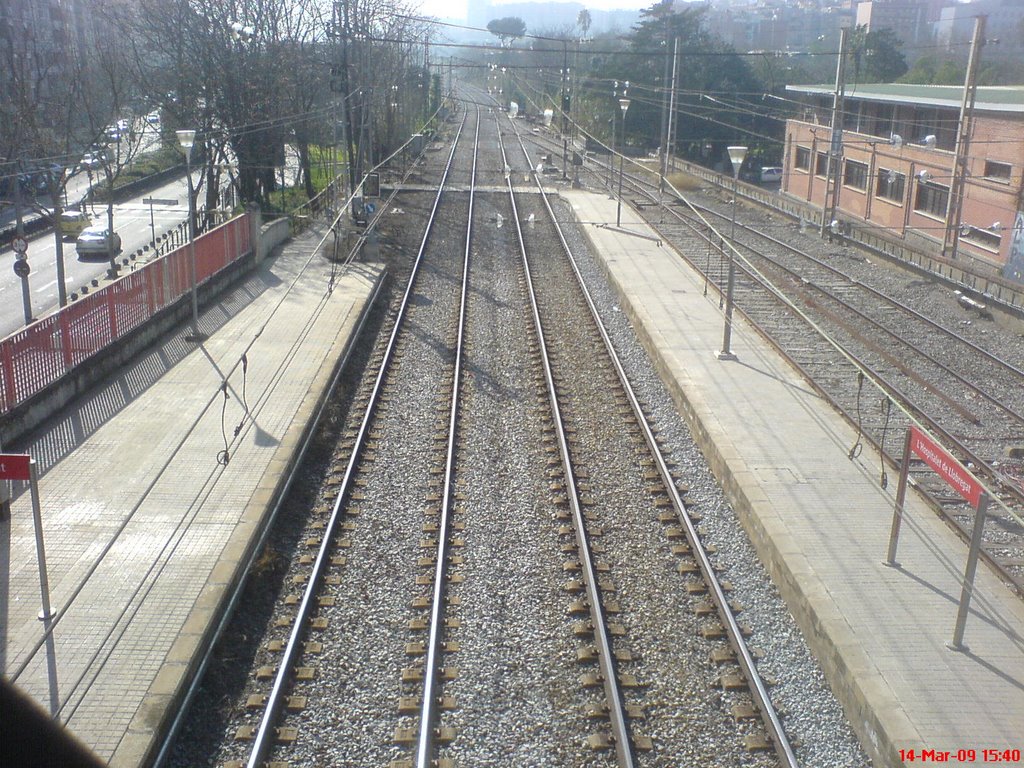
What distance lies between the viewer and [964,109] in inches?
807

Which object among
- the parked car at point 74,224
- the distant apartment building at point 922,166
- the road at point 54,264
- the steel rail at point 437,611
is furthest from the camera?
the parked car at point 74,224

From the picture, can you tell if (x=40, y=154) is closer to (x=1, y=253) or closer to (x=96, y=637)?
(x=1, y=253)

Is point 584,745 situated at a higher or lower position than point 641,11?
lower

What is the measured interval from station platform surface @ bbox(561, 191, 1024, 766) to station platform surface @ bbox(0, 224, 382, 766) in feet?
12.9

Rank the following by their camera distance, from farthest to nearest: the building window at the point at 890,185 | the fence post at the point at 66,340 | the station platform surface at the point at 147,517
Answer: the building window at the point at 890,185 → the fence post at the point at 66,340 → the station platform surface at the point at 147,517

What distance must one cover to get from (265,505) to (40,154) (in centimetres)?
1384

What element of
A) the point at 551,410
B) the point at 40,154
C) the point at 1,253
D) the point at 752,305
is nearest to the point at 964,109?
the point at 752,305

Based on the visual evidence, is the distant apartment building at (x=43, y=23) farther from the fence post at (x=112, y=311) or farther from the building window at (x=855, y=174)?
the building window at (x=855, y=174)

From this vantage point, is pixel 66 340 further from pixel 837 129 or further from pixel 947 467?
pixel 837 129

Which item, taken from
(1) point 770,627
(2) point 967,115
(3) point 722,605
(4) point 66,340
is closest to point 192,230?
(4) point 66,340

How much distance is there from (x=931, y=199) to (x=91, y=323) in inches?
931

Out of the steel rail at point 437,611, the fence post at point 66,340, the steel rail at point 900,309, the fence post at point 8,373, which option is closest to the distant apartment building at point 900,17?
the steel rail at point 900,309

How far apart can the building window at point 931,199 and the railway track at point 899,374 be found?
24.8ft

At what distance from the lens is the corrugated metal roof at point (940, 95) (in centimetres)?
2417
